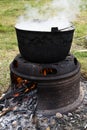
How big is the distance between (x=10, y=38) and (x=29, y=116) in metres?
4.57

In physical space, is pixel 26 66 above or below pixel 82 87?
above

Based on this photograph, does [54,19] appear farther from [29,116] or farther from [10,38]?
[10,38]

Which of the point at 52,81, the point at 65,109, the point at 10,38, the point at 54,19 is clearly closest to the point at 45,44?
the point at 52,81

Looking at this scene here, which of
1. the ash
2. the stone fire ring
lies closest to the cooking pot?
the ash

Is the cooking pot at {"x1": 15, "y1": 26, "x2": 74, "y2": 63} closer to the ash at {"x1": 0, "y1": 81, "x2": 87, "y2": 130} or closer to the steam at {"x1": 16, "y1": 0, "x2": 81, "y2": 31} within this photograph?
the steam at {"x1": 16, "y1": 0, "x2": 81, "y2": 31}

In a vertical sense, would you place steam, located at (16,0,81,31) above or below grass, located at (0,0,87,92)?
above

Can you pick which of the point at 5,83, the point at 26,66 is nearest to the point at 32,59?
the point at 26,66

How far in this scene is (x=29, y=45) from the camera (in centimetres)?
438

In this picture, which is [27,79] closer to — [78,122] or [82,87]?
[78,122]

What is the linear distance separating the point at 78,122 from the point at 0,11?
28.5 ft

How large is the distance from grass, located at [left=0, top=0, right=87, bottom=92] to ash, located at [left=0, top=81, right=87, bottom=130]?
2.90ft

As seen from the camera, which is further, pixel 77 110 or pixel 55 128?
pixel 77 110

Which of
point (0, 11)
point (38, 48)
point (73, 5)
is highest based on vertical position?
point (73, 5)

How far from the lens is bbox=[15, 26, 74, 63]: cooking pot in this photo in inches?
167
